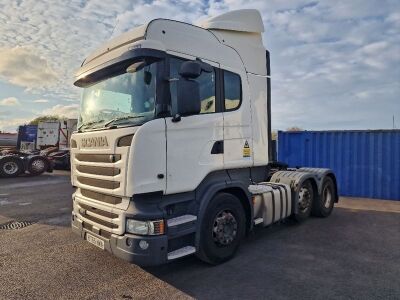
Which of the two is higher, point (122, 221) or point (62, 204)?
point (122, 221)

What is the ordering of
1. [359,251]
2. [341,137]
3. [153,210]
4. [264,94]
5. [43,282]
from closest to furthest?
[153,210] < [43,282] < [359,251] < [264,94] < [341,137]

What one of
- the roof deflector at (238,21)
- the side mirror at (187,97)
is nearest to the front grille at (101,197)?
the side mirror at (187,97)

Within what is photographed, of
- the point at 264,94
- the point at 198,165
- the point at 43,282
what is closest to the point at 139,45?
the point at 198,165

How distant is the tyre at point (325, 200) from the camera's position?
24.3 feet

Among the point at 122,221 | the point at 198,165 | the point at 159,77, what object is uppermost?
the point at 159,77

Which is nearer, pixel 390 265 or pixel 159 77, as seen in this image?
pixel 159 77

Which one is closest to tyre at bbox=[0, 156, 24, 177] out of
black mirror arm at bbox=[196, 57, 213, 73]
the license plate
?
the license plate

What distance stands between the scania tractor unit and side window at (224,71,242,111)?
2 cm

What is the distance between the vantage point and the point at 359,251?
17.3 ft

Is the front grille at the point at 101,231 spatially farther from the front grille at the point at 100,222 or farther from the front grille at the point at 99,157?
the front grille at the point at 99,157

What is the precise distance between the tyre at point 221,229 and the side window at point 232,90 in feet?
4.43

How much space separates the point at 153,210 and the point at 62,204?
21.6 ft

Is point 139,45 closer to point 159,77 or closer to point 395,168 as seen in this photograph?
point 159,77

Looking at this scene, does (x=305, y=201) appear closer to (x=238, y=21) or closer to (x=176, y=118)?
(x=238, y=21)
